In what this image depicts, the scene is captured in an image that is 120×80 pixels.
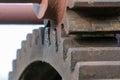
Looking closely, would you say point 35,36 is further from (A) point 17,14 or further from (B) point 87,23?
(B) point 87,23

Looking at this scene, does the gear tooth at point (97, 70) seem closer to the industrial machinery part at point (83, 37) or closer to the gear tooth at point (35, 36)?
the industrial machinery part at point (83, 37)

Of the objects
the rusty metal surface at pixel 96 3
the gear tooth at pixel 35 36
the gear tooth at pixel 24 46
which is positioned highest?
the rusty metal surface at pixel 96 3

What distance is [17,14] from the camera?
3.45 metres

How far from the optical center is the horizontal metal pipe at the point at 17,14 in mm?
3393

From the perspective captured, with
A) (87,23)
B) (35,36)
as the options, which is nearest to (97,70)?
(87,23)

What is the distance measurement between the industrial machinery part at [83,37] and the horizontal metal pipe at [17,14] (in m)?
0.88

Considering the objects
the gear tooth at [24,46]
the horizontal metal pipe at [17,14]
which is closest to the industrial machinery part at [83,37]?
the gear tooth at [24,46]

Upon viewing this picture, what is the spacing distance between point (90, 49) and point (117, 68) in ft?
0.47

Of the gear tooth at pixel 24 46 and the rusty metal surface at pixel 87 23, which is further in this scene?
the gear tooth at pixel 24 46

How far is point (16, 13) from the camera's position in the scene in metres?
3.45

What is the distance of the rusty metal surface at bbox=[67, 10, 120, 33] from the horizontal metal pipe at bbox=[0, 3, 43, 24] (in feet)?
4.15

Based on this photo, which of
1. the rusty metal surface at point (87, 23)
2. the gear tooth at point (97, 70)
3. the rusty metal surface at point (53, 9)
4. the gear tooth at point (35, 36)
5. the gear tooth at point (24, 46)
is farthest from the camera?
the gear tooth at point (24, 46)

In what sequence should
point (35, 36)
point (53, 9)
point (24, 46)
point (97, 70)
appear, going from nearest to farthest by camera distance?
point (97, 70) < point (53, 9) < point (35, 36) < point (24, 46)

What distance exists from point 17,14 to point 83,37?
1.26m
